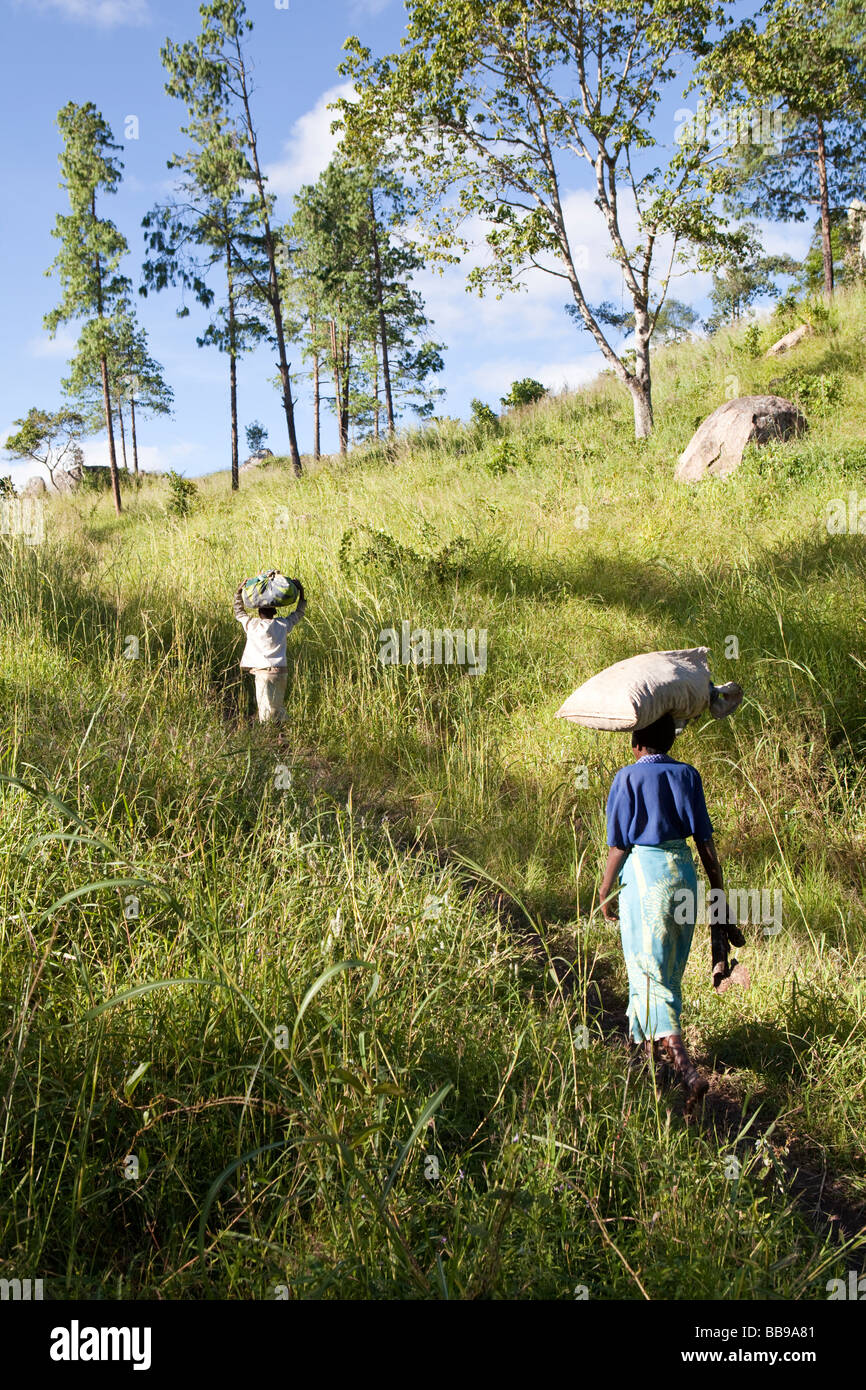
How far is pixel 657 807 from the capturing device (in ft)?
10.9

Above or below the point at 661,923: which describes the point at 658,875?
above

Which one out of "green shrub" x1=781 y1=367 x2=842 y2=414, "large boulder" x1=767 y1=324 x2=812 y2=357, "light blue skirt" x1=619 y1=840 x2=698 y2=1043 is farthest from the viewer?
"large boulder" x1=767 y1=324 x2=812 y2=357

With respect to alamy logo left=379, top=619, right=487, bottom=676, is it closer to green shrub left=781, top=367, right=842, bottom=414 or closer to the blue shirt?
the blue shirt

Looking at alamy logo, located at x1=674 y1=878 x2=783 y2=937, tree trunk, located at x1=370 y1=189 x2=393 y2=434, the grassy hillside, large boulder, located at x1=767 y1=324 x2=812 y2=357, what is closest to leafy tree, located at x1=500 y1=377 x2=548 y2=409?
tree trunk, located at x1=370 y1=189 x2=393 y2=434

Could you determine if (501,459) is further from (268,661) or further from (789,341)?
(268,661)

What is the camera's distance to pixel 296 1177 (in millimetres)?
2104

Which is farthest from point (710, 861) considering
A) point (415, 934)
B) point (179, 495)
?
point (179, 495)

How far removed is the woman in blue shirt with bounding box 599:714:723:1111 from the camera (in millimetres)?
3283

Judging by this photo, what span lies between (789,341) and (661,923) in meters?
17.4

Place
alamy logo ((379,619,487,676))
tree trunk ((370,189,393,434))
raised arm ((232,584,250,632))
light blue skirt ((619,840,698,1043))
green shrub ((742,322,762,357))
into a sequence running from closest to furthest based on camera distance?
light blue skirt ((619,840,698,1043)) < raised arm ((232,584,250,632)) < alamy logo ((379,619,487,676)) < green shrub ((742,322,762,357)) < tree trunk ((370,189,393,434))

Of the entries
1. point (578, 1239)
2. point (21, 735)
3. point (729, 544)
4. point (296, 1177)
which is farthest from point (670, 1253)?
point (729, 544)

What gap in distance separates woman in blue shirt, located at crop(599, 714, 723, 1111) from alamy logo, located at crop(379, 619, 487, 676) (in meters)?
4.11
